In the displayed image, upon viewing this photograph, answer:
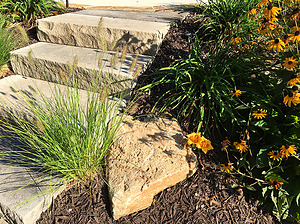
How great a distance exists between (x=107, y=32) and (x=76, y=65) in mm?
711

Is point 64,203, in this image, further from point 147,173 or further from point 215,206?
point 215,206

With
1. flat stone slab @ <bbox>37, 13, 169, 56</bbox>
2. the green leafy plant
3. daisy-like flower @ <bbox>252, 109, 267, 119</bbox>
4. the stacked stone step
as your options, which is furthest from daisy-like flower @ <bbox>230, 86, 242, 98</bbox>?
the green leafy plant

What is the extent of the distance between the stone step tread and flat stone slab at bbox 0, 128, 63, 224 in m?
2.37

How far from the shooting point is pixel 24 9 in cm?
348

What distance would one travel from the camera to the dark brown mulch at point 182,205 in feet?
5.67

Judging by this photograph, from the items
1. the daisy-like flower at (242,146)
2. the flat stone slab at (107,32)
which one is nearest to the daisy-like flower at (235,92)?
the daisy-like flower at (242,146)

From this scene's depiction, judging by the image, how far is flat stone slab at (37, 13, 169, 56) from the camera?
282 centimetres

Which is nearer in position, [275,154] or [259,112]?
[275,154]

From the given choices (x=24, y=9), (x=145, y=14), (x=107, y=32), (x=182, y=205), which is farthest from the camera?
(x=145, y=14)

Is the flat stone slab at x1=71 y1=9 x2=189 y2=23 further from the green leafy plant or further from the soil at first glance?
the soil

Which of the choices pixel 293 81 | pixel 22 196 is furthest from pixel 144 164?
pixel 293 81

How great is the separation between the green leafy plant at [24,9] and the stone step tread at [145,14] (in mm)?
468

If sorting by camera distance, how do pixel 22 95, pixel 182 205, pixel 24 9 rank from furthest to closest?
1. pixel 24 9
2. pixel 22 95
3. pixel 182 205

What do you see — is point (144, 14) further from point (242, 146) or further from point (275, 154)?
point (275, 154)
